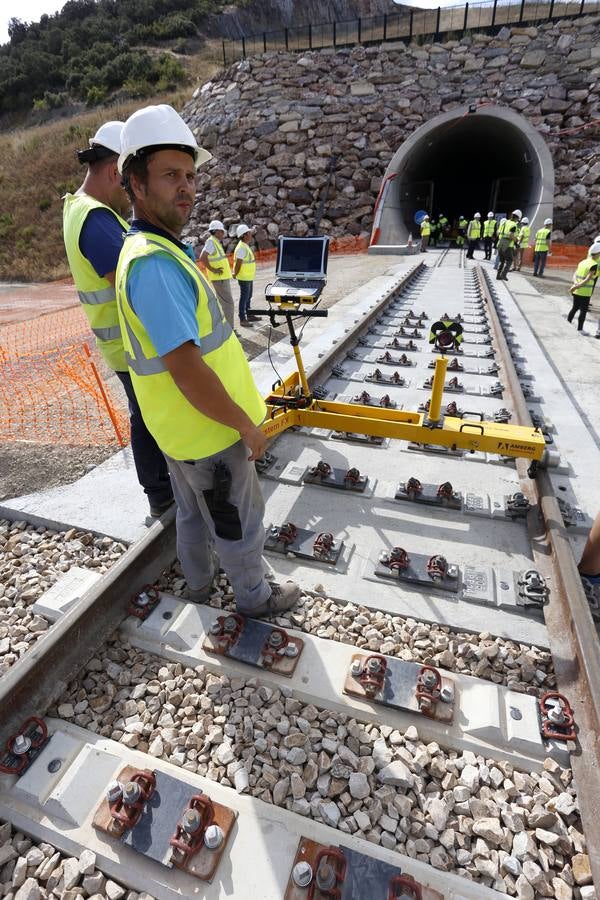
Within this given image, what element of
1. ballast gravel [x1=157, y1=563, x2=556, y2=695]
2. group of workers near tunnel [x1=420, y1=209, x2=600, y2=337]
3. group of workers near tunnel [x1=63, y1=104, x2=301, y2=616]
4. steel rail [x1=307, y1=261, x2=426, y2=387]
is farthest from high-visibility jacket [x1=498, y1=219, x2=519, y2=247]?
ballast gravel [x1=157, y1=563, x2=556, y2=695]

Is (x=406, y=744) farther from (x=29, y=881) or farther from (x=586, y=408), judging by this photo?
(x=586, y=408)

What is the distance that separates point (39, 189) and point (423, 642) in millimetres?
30250

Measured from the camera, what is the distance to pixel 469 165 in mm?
26312

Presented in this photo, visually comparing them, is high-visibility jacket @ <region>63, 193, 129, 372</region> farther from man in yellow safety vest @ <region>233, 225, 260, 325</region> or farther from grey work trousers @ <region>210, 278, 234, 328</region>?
man in yellow safety vest @ <region>233, 225, 260, 325</region>

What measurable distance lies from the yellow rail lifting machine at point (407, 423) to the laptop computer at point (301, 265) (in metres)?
0.28

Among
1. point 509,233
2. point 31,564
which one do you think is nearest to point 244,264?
point 31,564

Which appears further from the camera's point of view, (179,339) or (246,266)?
(246,266)

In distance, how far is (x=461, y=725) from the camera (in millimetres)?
2021

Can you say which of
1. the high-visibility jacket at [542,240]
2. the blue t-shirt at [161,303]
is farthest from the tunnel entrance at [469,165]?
the blue t-shirt at [161,303]

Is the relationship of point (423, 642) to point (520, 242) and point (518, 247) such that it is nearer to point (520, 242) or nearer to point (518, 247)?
point (520, 242)

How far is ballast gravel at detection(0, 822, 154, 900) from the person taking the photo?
5.21 feet

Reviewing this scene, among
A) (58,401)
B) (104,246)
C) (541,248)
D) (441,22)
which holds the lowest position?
(58,401)

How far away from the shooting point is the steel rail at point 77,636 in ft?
6.57

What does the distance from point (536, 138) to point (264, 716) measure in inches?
882
